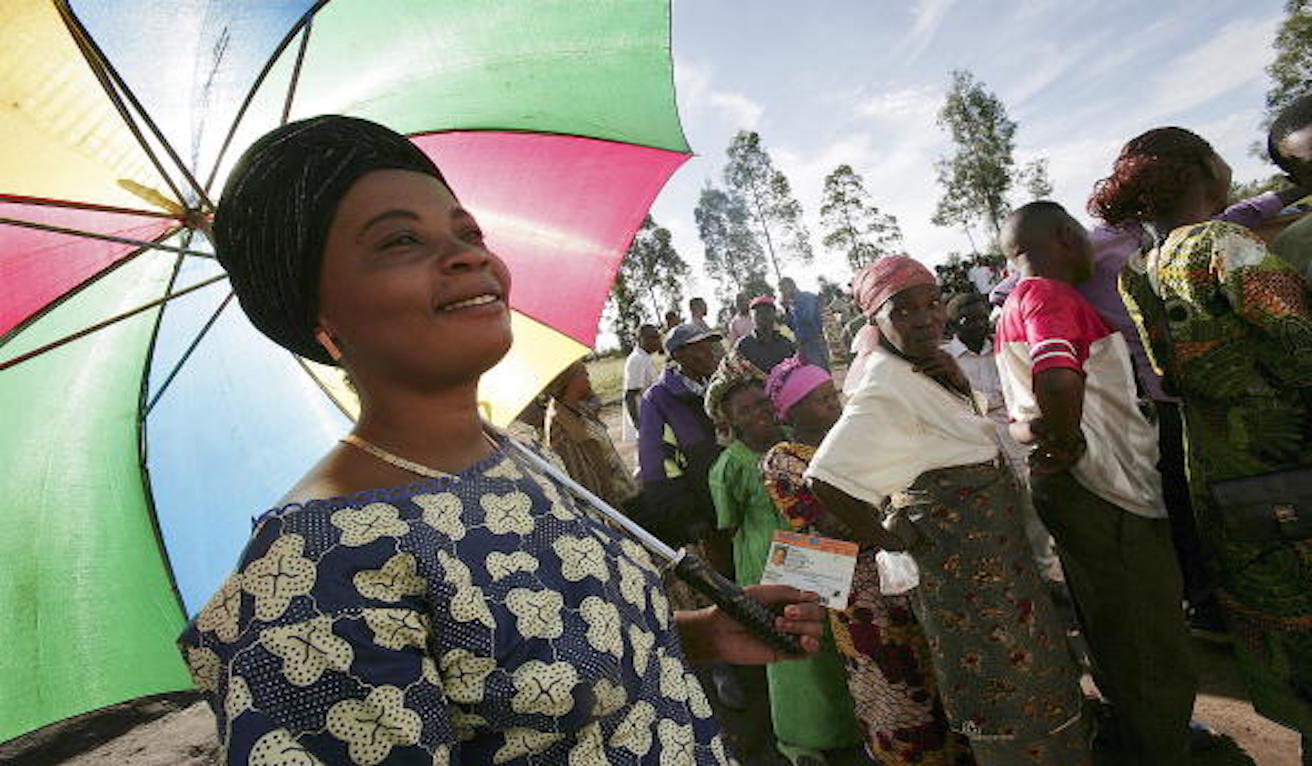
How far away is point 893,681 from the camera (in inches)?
97.3

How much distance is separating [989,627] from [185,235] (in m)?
2.69

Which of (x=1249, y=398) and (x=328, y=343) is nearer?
(x=328, y=343)

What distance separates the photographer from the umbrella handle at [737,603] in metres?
1.31

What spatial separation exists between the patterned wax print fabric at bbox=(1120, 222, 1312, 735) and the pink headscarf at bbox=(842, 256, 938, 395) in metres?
0.74

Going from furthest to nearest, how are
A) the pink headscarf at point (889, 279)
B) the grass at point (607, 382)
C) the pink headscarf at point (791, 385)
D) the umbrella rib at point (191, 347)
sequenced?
the grass at point (607, 382) < the pink headscarf at point (791, 385) < the pink headscarf at point (889, 279) < the umbrella rib at point (191, 347)

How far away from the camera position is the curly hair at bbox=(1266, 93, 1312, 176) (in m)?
2.19

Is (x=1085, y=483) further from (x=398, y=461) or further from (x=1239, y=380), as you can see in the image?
(x=398, y=461)

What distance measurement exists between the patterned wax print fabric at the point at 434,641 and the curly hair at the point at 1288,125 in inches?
107

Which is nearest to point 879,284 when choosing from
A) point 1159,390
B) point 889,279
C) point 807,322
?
point 889,279

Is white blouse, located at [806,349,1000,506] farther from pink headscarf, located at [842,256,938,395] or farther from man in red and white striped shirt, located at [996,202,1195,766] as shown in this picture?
man in red and white striped shirt, located at [996,202,1195,766]

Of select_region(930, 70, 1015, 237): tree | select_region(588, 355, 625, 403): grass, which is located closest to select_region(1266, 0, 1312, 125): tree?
select_region(930, 70, 1015, 237): tree

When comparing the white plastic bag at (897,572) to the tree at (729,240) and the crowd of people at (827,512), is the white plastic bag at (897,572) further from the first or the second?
the tree at (729,240)

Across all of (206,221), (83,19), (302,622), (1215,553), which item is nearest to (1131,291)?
(1215,553)

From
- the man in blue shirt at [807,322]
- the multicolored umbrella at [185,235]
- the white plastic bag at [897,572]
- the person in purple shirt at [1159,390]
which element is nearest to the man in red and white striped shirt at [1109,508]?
the person in purple shirt at [1159,390]
